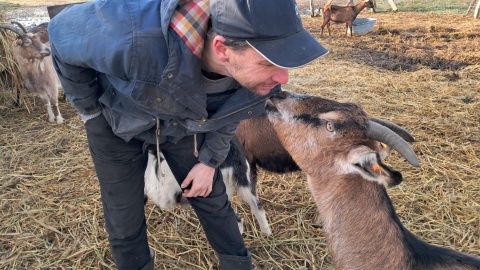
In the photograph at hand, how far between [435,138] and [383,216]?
3.01 m

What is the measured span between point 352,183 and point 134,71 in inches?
54.2

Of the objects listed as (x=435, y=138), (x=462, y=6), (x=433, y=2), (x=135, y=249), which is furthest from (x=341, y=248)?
(x=433, y=2)

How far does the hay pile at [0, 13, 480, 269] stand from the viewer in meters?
3.26

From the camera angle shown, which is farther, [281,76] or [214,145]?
[214,145]

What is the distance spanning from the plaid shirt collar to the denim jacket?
1.1 inches

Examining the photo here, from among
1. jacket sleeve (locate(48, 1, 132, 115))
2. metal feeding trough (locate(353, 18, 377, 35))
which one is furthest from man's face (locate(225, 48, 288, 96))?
metal feeding trough (locate(353, 18, 377, 35))

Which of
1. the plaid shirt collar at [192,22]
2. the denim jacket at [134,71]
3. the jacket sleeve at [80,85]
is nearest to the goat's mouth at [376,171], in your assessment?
the denim jacket at [134,71]

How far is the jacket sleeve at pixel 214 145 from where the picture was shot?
2.24m

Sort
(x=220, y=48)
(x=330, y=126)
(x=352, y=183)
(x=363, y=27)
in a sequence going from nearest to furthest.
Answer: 1. (x=220, y=48)
2. (x=352, y=183)
3. (x=330, y=126)
4. (x=363, y=27)

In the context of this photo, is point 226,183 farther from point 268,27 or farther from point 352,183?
point 268,27

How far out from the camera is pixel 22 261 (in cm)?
319

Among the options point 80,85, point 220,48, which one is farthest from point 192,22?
point 80,85

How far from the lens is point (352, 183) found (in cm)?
231

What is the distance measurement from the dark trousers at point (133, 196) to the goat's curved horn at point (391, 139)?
0.97 meters
